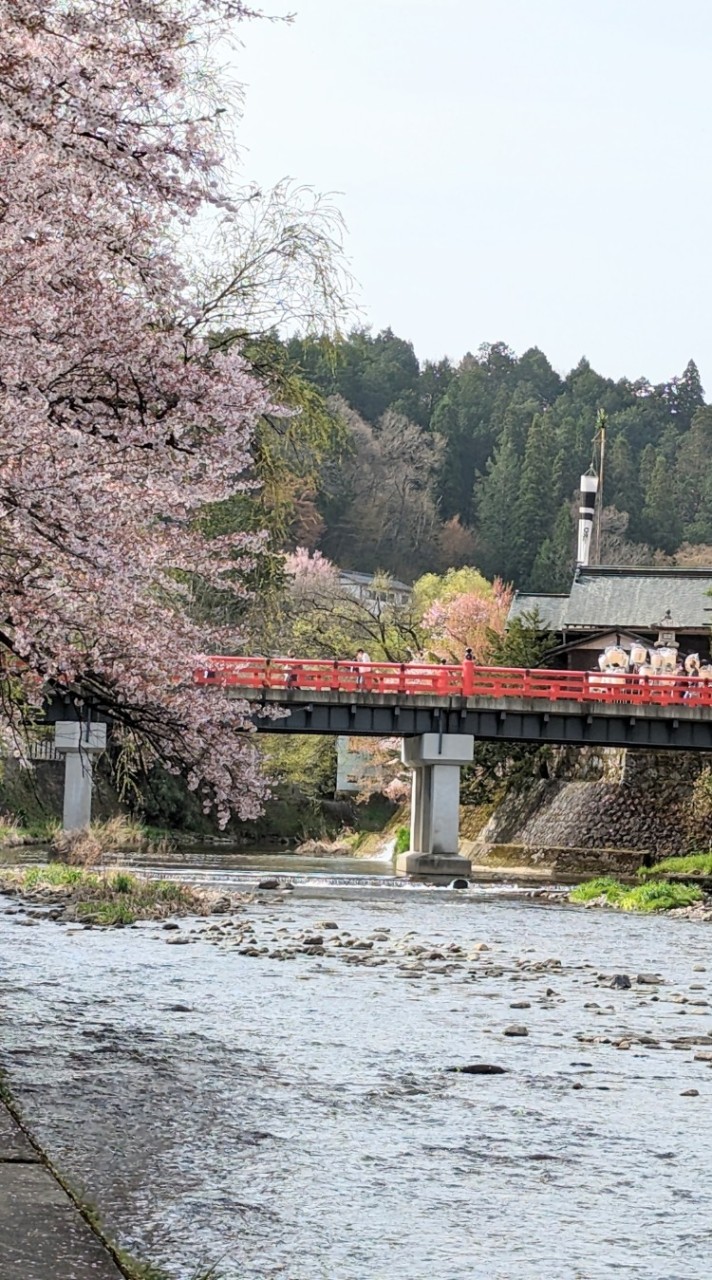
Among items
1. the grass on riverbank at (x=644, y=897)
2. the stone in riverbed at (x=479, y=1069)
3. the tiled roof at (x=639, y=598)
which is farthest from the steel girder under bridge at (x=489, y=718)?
the stone in riverbed at (x=479, y=1069)

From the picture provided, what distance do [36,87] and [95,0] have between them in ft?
2.08

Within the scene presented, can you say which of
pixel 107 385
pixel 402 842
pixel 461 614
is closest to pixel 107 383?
pixel 107 385

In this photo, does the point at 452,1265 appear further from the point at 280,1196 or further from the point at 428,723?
the point at 428,723

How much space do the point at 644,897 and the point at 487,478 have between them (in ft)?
313

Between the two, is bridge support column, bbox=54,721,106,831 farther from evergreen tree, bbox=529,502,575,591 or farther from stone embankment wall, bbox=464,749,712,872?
evergreen tree, bbox=529,502,575,591

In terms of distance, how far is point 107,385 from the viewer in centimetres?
1168

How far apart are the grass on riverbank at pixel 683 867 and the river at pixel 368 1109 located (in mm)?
26467

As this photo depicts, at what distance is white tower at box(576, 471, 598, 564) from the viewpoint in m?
79.5

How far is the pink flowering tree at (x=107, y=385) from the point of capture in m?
8.80

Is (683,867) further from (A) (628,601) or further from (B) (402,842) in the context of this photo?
(A) (628,601)

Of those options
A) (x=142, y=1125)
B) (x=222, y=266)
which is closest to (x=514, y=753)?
(x=222, y=266)

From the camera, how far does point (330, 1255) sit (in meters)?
7.37

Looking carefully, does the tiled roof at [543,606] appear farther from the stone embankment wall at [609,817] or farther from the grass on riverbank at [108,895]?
the grass on riverbank at [108,895]

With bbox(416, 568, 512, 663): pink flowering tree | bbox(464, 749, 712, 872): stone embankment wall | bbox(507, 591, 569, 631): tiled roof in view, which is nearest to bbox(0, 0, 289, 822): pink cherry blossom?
bbox(464, 749, 712, 872): stone embankment wall
